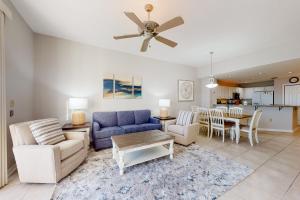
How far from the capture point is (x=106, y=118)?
3.63 metres

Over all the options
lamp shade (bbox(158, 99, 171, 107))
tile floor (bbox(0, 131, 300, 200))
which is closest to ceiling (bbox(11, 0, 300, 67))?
lamp shade (bbox(158, 99, 171, 107))

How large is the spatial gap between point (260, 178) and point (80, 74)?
13.9 feet

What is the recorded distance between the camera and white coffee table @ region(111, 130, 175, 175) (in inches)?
86.2

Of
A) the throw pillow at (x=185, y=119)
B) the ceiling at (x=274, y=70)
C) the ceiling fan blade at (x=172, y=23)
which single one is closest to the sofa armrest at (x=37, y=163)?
the ceiling fan blade at (x=172, y=23)

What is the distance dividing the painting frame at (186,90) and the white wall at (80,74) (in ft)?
3.49

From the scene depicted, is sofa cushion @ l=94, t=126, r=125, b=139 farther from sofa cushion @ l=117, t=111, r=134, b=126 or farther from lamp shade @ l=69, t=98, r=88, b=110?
lamp shade @ l=69, t=98, r=88, b=110

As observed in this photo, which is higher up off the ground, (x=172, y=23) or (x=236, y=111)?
(x=172, y=23)

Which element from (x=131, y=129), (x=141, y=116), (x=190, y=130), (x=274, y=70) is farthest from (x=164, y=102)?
(x=274, y=70)

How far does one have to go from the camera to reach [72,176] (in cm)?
210

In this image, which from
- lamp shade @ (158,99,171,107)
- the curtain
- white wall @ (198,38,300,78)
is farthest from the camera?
lamp shade @ (158,99,171,107)

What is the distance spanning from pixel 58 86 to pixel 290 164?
5115 millimetres

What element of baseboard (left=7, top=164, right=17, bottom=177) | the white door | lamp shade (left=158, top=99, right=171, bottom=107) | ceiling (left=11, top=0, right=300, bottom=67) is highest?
ceiling (left=11, top=0, right=300, bottom=67)

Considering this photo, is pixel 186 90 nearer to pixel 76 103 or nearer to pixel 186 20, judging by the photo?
pixel 186 20

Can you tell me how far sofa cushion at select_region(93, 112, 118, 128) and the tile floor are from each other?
5.77 ft
